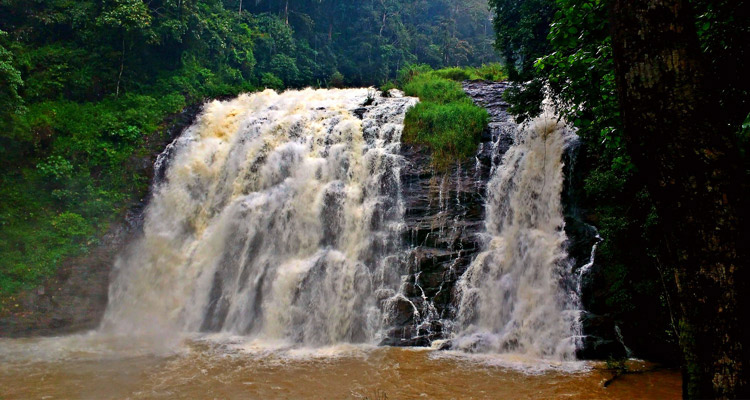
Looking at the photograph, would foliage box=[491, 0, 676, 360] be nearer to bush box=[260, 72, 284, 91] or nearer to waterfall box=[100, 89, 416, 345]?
waterfall box=[100, 89, 416, 345]

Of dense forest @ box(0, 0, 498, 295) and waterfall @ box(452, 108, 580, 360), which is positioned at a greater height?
dense forest @ box(0, 0, 498, 295)

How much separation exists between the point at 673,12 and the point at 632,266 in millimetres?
7856

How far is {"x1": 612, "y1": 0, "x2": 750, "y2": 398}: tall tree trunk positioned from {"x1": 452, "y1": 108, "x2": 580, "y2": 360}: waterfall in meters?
6.99

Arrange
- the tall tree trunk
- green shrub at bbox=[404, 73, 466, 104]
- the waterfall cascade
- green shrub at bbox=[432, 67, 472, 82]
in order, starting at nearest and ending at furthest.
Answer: the tall tree trunk
the waterfall cascade
green shrub at bbox=[404, 73, 466, 104]
green shrub at bbox=[432, 67, 472, 82]

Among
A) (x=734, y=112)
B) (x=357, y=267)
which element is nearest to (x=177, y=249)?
(x=357, y=267)

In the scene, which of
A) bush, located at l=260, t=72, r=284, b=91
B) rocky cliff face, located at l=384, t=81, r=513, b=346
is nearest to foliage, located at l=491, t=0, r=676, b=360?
rocky cliff face, located at l=384, t=81, r=513, b=346

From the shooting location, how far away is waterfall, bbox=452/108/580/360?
30.4 ft

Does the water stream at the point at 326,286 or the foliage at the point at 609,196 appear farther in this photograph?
the water stream at the point at 326,286

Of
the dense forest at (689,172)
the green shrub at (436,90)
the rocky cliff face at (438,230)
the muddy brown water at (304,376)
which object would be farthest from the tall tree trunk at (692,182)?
the green shrub at (436,90)

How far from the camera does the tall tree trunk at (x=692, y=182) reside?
6.78 feet

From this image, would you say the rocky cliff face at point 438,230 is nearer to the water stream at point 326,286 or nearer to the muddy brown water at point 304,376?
the water stream at point 326,286

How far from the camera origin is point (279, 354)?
944 centimetres

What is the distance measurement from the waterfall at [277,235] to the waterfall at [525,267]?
80.4 inches

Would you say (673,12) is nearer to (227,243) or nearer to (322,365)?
(322,365)
